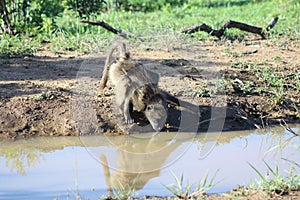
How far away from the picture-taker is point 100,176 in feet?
17.3

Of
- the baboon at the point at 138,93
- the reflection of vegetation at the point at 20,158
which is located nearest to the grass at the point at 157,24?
the baboon at the point at 138,93

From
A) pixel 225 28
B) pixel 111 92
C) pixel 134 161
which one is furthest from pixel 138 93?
pixel 225 28

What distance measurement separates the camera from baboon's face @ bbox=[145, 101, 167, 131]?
21.5 feet

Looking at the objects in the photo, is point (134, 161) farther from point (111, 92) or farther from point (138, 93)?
point (111, 92)

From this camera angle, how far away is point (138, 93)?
6574 millimetres

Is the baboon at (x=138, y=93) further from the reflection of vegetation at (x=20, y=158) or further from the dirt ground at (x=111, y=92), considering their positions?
the reflection of vegetation at (x=20, y=158)

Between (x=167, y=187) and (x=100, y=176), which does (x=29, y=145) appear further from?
(x=167, y=187)

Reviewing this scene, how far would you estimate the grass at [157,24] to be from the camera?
866 cm

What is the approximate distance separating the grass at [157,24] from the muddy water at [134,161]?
2.43 m

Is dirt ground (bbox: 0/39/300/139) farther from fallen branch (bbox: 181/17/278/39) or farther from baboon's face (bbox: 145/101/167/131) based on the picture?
fallen branch (bbox: 181/17/278/39)

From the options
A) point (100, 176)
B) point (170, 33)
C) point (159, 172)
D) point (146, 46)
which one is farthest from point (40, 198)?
point (170, 33)

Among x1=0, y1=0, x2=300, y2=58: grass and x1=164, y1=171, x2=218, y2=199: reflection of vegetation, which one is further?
x1=0, y1=0, x2=300, y2=58: grass

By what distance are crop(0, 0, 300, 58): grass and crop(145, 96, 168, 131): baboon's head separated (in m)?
2.19

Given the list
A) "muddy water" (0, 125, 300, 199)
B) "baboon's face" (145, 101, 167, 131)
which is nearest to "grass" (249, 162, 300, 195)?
"muddy water" (0, 125, 300, 199)
